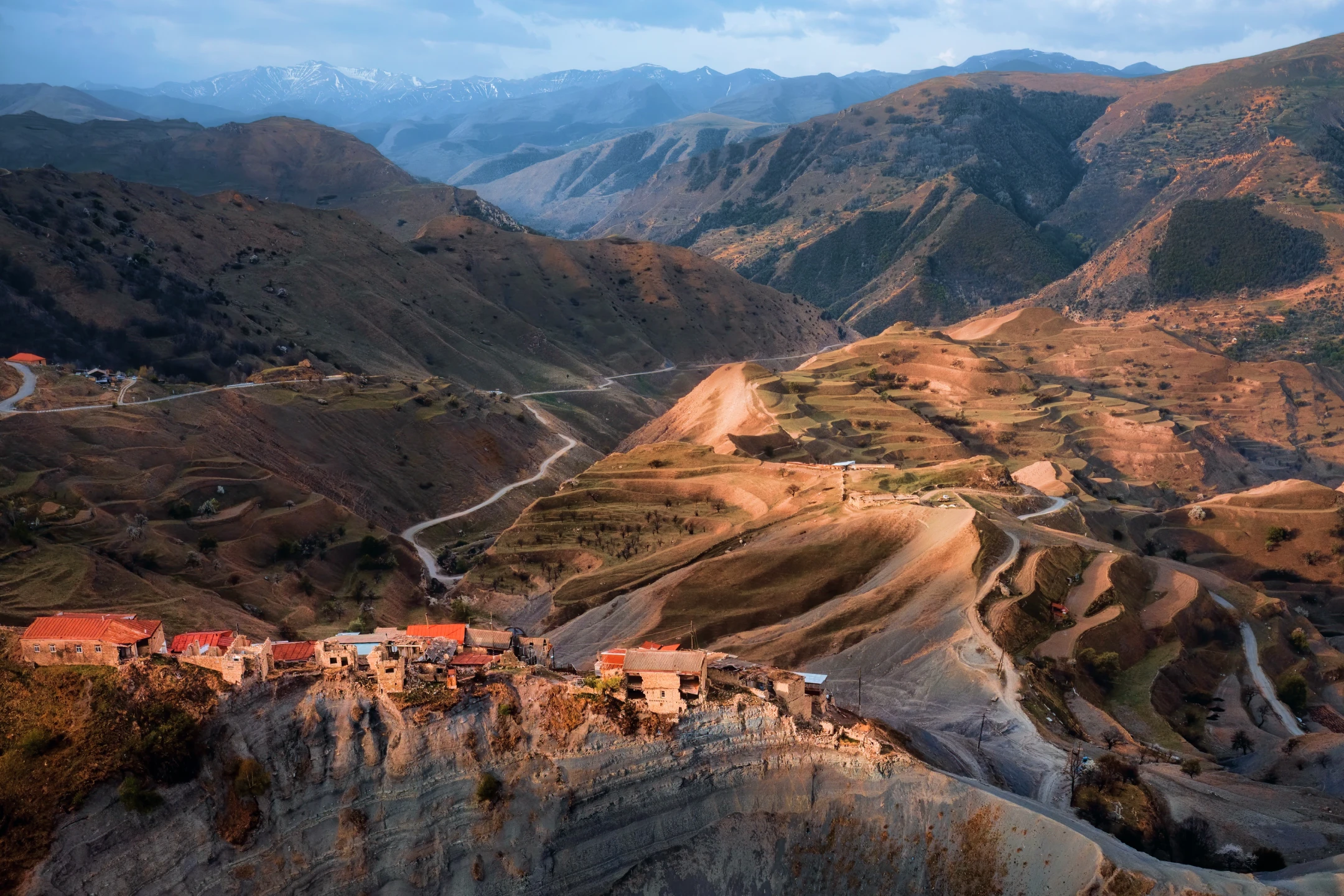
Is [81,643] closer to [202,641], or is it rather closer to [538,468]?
[202,641]

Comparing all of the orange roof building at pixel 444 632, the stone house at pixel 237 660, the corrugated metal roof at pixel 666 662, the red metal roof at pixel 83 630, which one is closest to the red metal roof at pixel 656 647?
the corrugated metal roof at pixel 666 662

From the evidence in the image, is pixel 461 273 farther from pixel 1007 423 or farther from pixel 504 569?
pixel 504 569

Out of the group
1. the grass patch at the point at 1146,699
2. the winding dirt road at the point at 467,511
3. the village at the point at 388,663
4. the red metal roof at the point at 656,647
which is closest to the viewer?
the village at the point at 388,663

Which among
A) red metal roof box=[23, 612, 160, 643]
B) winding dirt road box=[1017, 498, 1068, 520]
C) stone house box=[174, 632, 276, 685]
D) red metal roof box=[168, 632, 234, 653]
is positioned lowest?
winding dirt road box=[1017, 498, 1068, 520]

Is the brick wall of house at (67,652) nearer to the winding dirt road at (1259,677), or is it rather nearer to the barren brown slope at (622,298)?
the winding dirt road at (1259,677)

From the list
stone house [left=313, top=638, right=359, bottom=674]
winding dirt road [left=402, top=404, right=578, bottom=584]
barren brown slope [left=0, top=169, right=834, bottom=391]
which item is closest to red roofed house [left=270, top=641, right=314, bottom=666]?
stone house [left=313, top=638, right=359, bottom=674]

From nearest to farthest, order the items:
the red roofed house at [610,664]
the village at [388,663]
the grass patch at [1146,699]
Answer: the village at [388,663], the red roofed house at [610,664], the grass patch at [1146,699]

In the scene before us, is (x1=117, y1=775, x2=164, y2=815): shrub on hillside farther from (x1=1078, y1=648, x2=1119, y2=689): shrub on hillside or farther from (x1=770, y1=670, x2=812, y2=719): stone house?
(x1=1078, y1=648, x2=1119, y2=689): shrub on hillside
